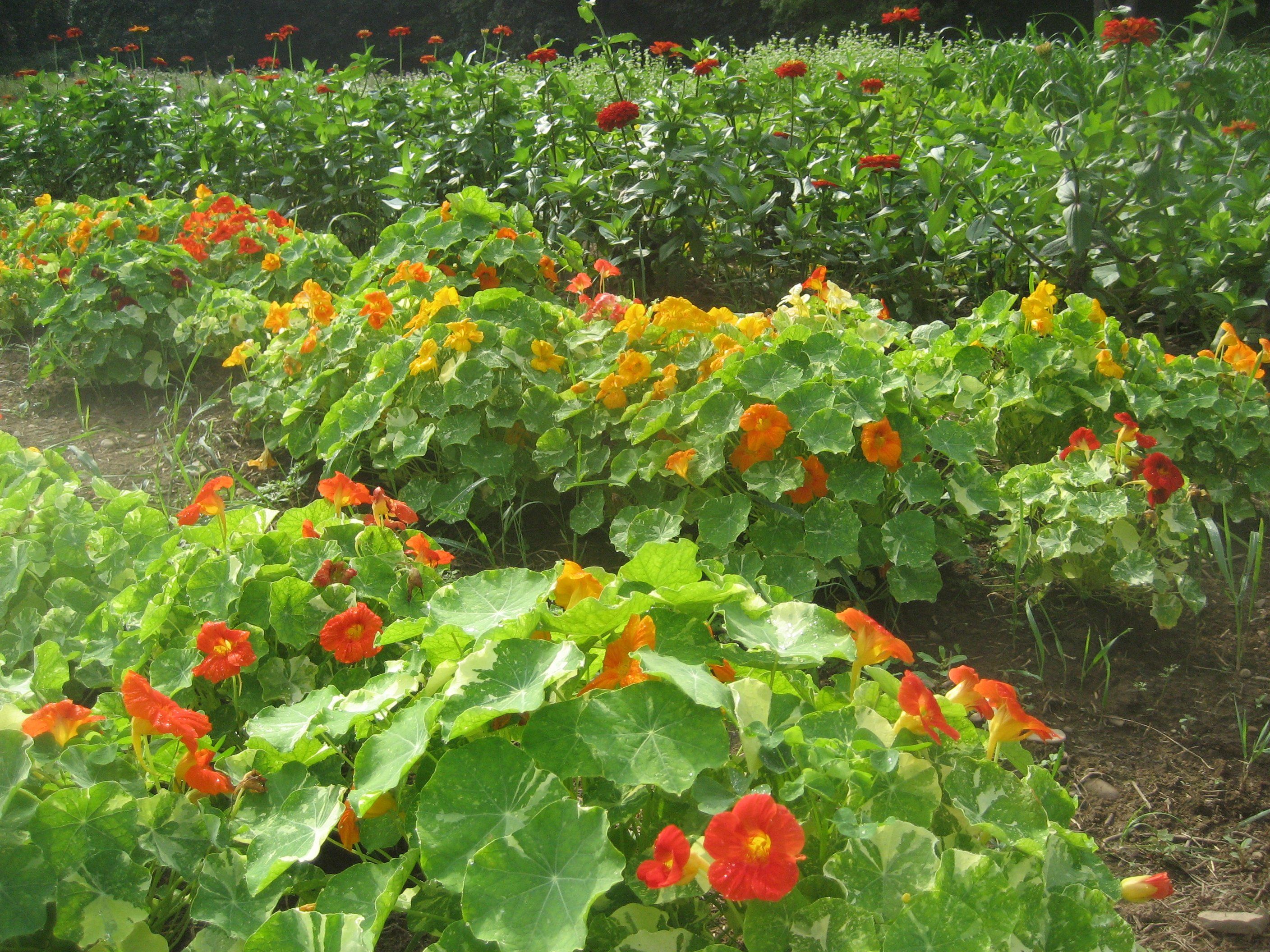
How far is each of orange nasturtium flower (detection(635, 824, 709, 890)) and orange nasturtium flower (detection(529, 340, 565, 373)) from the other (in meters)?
1.52

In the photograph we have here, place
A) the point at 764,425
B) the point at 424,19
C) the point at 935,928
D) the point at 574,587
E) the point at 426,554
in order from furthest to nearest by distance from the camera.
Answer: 1. the point at 424,19
2. the point at 764,425
3. the point at 426,554
4. the point at 574,587
5. the point at 935,928

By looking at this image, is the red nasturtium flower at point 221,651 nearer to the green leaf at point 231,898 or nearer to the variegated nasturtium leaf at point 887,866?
the green leaf at point 231,898

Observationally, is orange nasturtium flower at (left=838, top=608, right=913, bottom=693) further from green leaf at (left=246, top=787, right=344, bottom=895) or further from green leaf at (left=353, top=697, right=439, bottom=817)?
green leaf at (left=246, top=787, right=344, bottom=895)

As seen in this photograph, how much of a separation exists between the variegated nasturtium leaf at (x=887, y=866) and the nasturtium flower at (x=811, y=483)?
1.07 m

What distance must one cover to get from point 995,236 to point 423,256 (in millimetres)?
1761

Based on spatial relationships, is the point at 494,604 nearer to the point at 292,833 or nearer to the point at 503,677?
the point at 503,677

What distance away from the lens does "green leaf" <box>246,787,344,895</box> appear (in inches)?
35.6

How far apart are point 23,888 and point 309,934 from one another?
10.4 inches

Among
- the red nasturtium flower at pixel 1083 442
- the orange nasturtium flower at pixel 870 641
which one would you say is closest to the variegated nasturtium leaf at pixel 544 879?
the orange nasturtium flower at pixel 870 641

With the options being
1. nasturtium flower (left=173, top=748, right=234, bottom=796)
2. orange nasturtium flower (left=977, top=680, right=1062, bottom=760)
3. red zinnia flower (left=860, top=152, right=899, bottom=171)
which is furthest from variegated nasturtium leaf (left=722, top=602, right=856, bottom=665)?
red zinnia flower (left=860, top=152, right=899, bottom=171)

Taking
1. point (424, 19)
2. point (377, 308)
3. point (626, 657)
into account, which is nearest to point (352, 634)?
point (626, 657)

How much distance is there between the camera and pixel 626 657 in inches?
36.5

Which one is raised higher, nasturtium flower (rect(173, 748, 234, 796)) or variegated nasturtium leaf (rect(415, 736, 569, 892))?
variegated nasturtium leaf (rect(415, 736, 569, 892))

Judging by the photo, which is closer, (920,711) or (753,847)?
(753,847)
